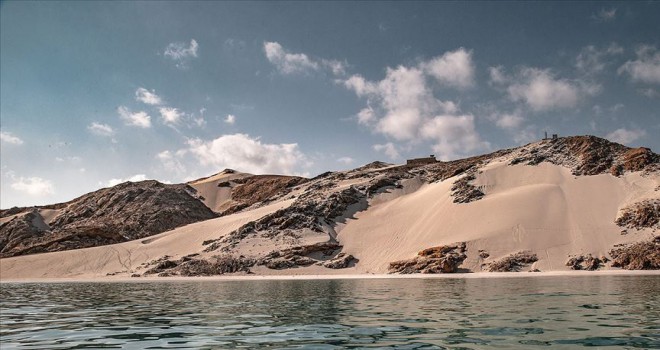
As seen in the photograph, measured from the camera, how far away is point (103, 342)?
444 inches

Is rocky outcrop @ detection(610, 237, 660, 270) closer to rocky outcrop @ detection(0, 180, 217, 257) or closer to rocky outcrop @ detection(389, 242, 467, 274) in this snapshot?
rocky outcrop @ detection(389, 242, 467, 274)

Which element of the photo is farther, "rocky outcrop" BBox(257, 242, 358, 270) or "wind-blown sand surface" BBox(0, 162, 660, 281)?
"rocky outcrop" BBox(257, 242, 358, 270)

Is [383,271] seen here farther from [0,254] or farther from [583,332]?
[0,254]

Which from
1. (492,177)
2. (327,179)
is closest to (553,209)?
(492,177)

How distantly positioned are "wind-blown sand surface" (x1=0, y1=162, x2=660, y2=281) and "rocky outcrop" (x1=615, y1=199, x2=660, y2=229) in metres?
1.21

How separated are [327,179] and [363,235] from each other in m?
31.5

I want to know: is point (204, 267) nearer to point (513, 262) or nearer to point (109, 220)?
point (513, 262)

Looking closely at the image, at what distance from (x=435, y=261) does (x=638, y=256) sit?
18.7 m

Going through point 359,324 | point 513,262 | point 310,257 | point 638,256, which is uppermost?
point 638,256

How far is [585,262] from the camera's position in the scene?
4650 cm

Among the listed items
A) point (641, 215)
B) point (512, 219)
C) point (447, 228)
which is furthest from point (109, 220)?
point (641, 215)

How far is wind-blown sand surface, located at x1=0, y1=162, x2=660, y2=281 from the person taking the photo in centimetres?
5188

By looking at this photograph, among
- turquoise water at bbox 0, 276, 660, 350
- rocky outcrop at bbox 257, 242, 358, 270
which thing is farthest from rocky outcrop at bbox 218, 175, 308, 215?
turquoise water at bbox 0, 276, 660, 350

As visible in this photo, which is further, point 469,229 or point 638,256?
point 469,229
